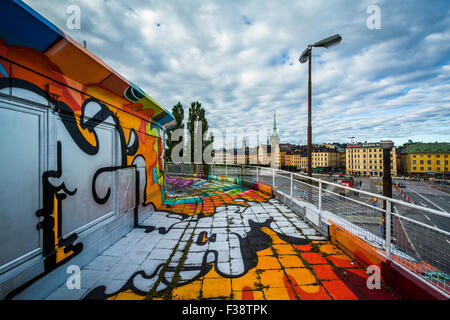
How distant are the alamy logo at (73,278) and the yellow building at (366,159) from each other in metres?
112

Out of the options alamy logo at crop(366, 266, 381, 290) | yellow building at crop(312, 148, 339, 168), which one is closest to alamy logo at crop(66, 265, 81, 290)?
alamy logo at crop(366, 266, 381, 290)

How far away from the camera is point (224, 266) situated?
9.61 feet

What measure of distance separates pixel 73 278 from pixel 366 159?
4789 inches

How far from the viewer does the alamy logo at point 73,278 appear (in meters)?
2.53

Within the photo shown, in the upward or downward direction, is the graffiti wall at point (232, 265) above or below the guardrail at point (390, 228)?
below

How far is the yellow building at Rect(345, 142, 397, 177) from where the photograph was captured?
92812 millimetres

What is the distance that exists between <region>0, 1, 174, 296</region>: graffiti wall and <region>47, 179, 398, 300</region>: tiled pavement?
735 mm

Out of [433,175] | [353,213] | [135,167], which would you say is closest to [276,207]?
[353,213]

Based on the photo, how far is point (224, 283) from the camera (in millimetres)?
2541

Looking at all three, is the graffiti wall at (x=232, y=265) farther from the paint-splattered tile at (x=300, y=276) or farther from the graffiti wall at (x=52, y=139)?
the graffiti wall at (x=52, y=139)

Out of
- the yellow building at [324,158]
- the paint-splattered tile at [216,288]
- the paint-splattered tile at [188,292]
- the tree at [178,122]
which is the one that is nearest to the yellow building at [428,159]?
the yellow building at [324,158]

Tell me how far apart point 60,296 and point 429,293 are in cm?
450

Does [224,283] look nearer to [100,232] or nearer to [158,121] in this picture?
[100,232]

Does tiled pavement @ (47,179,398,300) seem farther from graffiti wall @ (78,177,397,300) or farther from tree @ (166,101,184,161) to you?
tree @ (166,101,184,161)
